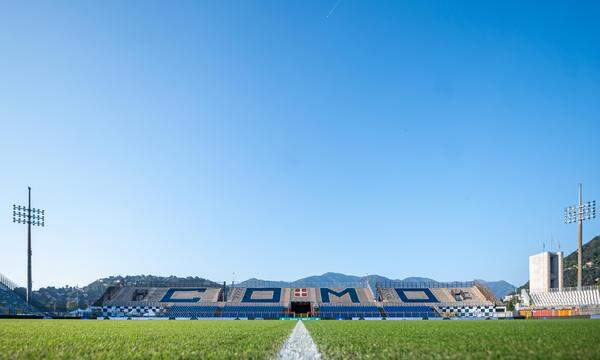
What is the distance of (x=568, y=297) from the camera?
38.8 meters

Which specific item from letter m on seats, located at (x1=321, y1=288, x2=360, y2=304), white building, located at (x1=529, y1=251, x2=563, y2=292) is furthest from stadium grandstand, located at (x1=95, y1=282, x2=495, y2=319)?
white building, located at (x1=529, y1=251, x2=563, y2=292)

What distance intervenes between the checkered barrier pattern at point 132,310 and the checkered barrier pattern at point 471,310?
2710 cm

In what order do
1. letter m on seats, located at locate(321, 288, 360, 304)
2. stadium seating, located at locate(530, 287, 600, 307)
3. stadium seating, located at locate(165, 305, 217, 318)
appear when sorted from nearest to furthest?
1. stadium seating, located at locate(530, 287, 600, 307)
2. stadium seating, located at locate(165, 305, 217, 318)
3. letter m on seats, located at locate(321, 288, 360, 304)

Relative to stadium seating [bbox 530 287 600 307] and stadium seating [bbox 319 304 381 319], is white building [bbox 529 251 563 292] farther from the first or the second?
stadium seating [bbox 319 304 381 319]

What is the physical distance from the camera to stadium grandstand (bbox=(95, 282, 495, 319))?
45.4 m

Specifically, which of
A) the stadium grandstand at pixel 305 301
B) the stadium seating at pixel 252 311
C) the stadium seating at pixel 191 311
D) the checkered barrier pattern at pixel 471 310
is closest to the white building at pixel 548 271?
the stadium grandstand at pixel 305 301

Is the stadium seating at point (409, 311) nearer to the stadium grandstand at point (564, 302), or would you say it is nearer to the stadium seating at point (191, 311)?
the stadium grandstand at point (564, 302)

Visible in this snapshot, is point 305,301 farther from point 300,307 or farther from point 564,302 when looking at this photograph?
point 564,302

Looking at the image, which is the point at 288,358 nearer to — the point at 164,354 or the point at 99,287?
the point at 164,354

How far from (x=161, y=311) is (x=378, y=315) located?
20439mm

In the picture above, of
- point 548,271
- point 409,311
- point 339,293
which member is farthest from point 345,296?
point 548,271

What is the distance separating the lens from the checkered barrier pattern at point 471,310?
44328 mm

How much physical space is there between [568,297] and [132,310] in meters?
38.4

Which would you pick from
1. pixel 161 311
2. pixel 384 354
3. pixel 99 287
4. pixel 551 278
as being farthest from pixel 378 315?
pixel 99 287
